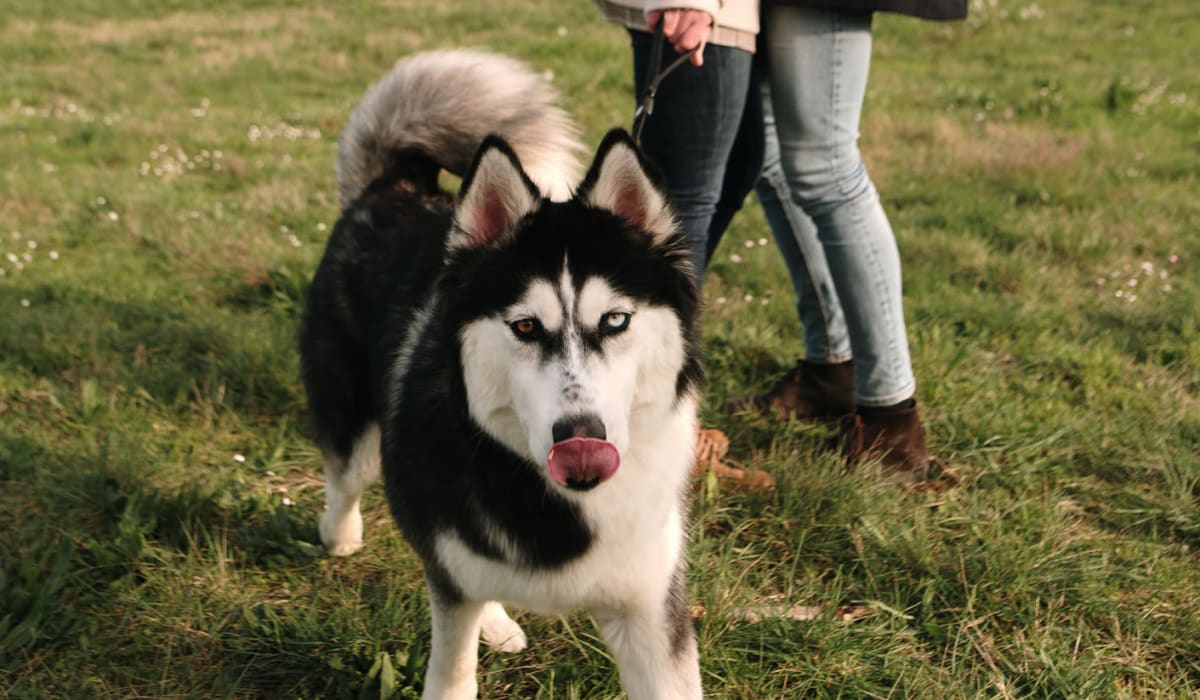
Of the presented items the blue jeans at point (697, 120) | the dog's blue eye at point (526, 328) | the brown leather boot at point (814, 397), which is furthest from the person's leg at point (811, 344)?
the dog's blue eye at point (526, 328)

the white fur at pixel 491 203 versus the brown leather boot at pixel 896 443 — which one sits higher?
the white fur at pixel 491 203

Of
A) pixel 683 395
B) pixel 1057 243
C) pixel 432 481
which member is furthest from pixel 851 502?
pixel 1057 243

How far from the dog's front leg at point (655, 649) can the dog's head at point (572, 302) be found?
14.2 inches

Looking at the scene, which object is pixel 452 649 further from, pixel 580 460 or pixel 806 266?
pixel 806 266

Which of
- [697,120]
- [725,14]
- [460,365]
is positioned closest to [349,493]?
[460,365]

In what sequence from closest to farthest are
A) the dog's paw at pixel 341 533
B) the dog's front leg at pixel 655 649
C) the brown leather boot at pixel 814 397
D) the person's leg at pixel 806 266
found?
the dog's front leg at pixel 655 649 < the dog's paw at pixel 341 533 < the person's leg at pixel 806 266 < the brown leather boot at pixel 814 397

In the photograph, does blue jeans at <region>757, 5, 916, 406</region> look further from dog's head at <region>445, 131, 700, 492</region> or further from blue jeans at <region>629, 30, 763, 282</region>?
dog's head at <region>445, 131, 700, 492</region>

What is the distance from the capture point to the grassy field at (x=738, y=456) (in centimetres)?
222

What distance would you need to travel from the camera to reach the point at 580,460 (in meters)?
1.60

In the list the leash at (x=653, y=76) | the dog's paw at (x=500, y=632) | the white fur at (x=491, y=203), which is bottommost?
the dog's paw at (x=500, y=632)

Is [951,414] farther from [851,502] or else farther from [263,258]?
[263,258]

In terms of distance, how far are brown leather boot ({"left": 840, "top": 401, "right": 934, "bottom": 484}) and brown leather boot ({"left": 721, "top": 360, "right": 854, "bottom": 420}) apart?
31 centimetres

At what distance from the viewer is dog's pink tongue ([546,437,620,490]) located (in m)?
1.59

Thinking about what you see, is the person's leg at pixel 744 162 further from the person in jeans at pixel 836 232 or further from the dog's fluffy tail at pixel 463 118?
the dog's fluffy tail at pixel 463 118
